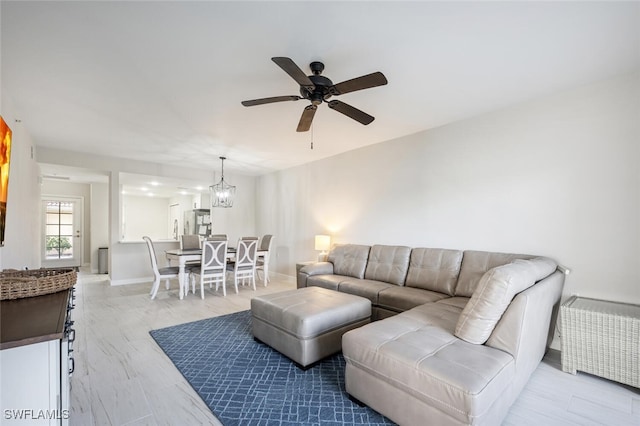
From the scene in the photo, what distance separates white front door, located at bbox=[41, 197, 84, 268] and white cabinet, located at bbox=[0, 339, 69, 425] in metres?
8.69

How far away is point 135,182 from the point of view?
670 cm

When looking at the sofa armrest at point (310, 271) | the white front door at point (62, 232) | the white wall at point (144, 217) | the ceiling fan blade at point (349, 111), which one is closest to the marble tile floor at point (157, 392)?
the sofa armrest at point (310, 271)

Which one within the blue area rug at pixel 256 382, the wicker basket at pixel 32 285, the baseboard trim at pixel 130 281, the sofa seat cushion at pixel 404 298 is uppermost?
the wicker basket at pixel 32 285

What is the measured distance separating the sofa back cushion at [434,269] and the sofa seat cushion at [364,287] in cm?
32

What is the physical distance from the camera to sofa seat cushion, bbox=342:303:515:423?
1.41 m

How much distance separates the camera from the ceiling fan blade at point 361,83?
76.4 inches

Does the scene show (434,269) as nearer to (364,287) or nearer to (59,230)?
(364,287)

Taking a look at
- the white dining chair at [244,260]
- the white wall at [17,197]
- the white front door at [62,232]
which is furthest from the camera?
the white front door at [62,232]

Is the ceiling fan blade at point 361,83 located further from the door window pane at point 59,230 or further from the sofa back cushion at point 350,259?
the door window pane at point 59,230

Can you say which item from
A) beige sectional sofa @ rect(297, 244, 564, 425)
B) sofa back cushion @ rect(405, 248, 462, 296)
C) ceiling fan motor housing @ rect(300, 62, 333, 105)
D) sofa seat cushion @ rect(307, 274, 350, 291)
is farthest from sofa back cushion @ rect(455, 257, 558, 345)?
sofa seat cushion @ rect(307, 274, 350, 291)

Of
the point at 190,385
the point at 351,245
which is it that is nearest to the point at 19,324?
the point at 190,385

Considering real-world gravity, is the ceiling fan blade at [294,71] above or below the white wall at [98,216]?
above

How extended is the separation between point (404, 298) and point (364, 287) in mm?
552

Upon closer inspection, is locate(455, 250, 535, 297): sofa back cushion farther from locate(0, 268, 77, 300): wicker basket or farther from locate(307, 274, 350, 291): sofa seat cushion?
locate(0, 268, 77, 300): wicker basket
